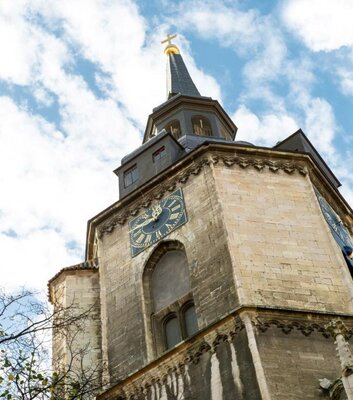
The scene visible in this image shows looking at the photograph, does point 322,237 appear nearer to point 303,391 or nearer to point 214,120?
point 303,391

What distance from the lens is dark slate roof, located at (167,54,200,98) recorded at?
28.8 meters

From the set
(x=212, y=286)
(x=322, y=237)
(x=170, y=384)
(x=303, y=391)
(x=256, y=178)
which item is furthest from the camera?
(x=256, y=178)

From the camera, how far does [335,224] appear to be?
1878cm

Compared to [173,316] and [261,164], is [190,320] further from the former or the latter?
[261,164]


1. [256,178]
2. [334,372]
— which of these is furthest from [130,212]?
[334,372]

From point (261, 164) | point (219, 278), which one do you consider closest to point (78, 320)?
point (219, 278)

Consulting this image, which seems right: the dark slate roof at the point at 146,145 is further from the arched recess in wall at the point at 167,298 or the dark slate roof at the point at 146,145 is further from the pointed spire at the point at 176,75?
the pointed spire at the point at 176,75

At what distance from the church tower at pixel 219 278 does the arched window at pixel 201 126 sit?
3.90 m

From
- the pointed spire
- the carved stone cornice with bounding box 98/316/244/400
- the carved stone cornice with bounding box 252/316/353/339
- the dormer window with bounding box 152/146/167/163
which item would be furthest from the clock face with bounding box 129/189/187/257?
the pointed spire

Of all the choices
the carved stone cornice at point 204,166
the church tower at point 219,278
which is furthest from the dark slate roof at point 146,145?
the carved stone cornice at point 204,166

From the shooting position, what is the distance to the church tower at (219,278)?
45.9 ft

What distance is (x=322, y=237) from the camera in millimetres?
17031

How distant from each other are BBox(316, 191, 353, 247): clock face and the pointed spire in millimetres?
9907

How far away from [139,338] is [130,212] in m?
4.02
